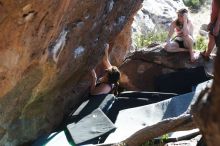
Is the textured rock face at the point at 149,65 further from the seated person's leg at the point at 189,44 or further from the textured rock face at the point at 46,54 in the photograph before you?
the textured rock face at the point at 46,54

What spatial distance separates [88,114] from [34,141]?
83 cm

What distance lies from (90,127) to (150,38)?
7.79 metres

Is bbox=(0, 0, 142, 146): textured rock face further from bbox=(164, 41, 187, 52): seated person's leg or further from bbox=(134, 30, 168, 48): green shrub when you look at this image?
bbox=(134, 30, 168, 48): green shrub

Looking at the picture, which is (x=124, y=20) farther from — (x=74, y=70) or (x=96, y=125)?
(x=96, y=125)

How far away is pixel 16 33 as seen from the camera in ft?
17.4

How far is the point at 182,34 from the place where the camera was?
8.56 meters

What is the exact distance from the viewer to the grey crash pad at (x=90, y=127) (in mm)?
6814

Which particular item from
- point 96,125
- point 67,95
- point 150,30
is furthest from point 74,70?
point 150,30

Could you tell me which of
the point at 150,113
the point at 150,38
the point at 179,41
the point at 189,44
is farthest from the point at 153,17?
the point at 150,113

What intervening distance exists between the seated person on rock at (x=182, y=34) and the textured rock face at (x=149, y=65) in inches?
6.2

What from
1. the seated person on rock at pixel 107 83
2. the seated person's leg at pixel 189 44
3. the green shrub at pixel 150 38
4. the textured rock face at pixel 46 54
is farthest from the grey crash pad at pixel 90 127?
the green shrub at pixel 150 38

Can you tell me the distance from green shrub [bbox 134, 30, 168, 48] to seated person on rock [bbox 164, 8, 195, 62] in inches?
193

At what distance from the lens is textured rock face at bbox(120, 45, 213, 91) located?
905 cm

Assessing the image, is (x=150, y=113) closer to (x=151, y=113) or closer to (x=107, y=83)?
(x=151, y=113)
